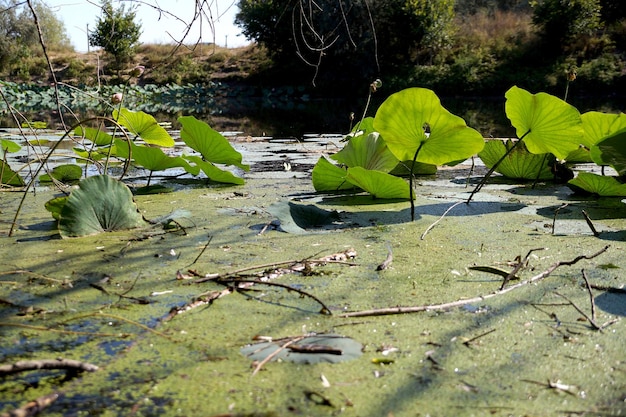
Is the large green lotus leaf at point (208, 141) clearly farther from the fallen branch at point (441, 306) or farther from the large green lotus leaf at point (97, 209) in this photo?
the fallen branch at point (441, 306)

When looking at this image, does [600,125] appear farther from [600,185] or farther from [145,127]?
[145,127]

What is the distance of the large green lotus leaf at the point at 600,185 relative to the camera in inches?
83.1

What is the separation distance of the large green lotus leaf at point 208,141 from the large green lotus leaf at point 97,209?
2.09 feet

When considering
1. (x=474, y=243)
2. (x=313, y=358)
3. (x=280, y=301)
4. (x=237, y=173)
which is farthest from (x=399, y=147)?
(x=237, y=173)

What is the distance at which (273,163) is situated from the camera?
3514mm

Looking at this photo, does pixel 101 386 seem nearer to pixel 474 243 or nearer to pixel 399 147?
pixel 474 243

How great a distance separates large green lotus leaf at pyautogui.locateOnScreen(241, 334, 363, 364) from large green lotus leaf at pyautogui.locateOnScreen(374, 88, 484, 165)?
35.9 inches

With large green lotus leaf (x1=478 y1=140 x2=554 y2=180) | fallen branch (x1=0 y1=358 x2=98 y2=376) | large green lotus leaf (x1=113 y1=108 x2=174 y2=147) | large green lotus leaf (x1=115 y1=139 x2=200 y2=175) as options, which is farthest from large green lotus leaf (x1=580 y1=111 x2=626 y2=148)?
fallen branch (x1=0 y1=358 x2=98 y2=376)

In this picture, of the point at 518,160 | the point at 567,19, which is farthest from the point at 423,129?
the point at 567,19

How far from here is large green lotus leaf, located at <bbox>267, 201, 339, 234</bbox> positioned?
1.65 m

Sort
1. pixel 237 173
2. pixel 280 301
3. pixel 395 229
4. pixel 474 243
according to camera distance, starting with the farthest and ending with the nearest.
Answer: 1. pixel 237 173
2. pixel 395 229
3. pixel 474 243
4. pixel 280 301

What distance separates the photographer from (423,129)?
1.74 metres

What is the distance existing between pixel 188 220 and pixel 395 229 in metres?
0.59

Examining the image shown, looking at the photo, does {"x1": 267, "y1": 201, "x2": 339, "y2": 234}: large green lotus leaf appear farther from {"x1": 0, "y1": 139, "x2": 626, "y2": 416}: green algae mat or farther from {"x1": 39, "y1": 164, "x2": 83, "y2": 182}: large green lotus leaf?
{"x1": 39, "y1": 164, "x2": 83, "y2": 182}: large green lotus leaf
